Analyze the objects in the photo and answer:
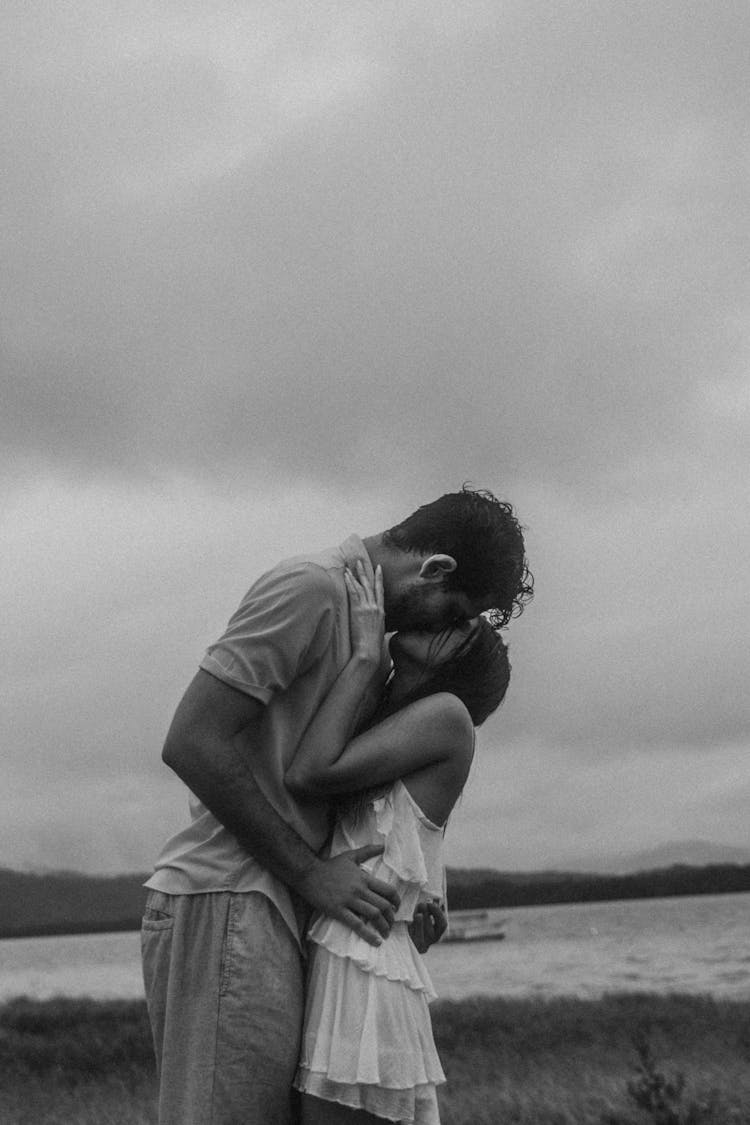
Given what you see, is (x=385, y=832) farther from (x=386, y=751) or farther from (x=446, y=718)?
(x=446, y=718)

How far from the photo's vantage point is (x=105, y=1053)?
22.7 m

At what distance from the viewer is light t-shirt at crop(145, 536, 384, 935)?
12.0ft

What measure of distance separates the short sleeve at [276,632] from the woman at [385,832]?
0.15 metres

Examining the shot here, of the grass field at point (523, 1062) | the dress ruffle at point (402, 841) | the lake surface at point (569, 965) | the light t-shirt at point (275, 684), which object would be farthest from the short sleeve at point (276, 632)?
the lake surface at point (569, 965)

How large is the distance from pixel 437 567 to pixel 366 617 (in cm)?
24

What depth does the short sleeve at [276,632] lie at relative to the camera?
365 centimetres

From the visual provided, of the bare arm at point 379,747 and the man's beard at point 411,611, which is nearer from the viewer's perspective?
the bare arm at point 379,747

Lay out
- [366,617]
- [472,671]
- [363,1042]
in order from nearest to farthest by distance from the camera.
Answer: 1. [363,1042]
2. [366,617]
3. [472,671]

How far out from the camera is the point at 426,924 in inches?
159

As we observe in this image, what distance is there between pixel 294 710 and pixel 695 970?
57.5 m

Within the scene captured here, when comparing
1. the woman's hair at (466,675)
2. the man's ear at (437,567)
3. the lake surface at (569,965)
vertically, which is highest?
the man's ear at (437,567)

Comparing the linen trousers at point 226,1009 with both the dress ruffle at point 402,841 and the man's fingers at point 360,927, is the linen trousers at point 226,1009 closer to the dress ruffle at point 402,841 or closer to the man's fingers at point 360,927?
the man's fingers at point 360,927

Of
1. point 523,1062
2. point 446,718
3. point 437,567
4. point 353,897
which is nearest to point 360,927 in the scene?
point 353,897

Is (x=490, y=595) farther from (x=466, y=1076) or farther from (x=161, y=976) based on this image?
(x=466, y=1076)
